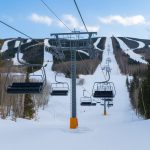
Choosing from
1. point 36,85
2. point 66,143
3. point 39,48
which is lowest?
point 66,143

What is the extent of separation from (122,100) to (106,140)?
42774 mm

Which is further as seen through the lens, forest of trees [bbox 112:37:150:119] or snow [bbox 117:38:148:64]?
snow [bbox 117:38:148:64]

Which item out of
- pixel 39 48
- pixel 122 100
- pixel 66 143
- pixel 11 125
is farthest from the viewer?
pixel 39 48

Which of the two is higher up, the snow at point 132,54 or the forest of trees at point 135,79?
the snow at point 132,54

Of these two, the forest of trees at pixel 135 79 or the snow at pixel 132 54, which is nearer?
the forest of trees at pixel 135 79

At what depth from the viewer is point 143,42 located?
440 ft

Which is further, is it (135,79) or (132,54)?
(132,54)

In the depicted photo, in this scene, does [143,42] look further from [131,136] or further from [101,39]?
[131,136]

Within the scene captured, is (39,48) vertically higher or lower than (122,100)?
higher

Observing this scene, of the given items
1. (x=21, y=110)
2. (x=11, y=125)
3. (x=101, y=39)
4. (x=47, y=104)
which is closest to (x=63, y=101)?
(x=47, y=104)

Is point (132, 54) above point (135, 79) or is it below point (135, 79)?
above

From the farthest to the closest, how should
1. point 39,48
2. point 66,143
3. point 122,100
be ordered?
point 39,48
point 122,100
point 66,143

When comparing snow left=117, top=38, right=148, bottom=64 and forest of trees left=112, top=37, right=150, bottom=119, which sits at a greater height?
snow left=117, top=38, right=148, bottom=64

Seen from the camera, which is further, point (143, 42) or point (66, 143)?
point (143, 42)
